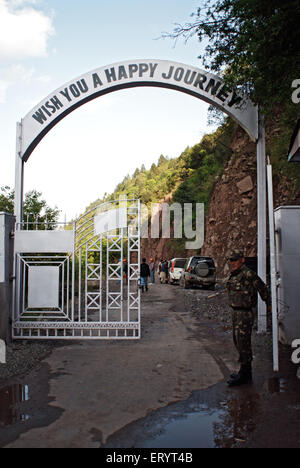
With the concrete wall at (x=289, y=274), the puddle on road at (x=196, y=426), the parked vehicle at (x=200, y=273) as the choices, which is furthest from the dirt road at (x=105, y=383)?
the parked vehicle at (x=200, y=273)

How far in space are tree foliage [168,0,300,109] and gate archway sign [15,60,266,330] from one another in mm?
374

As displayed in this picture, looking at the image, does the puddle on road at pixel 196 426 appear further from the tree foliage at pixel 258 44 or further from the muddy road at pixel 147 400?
the tree foliage at pixel 258 44

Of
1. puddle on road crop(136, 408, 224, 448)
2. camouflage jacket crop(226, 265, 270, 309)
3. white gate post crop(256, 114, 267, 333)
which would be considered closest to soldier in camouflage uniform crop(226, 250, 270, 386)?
camouflage jacket crop(226, 265, 270, 309)

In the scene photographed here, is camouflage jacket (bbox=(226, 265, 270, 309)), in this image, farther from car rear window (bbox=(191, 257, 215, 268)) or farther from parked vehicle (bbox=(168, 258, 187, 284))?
parked vehicle (bbox=(168, 258, 187, 284))

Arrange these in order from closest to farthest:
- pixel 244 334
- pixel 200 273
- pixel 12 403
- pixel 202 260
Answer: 1. pixel 12 403
2. pixel 244 334
3. pixel 200 273
4. pixel 202 260

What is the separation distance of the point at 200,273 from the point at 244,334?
14.9 metres

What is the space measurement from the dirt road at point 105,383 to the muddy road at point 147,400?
12mm

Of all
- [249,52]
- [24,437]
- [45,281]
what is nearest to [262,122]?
[249,52]

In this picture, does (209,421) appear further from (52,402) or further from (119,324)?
(119,324)

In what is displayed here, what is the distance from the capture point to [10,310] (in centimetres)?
796

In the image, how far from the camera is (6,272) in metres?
7.77

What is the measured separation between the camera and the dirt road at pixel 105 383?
3770 mm

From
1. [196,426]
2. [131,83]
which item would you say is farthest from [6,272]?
[196,426]

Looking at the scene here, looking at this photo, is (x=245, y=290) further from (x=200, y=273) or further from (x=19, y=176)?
(x=200, y=273)
